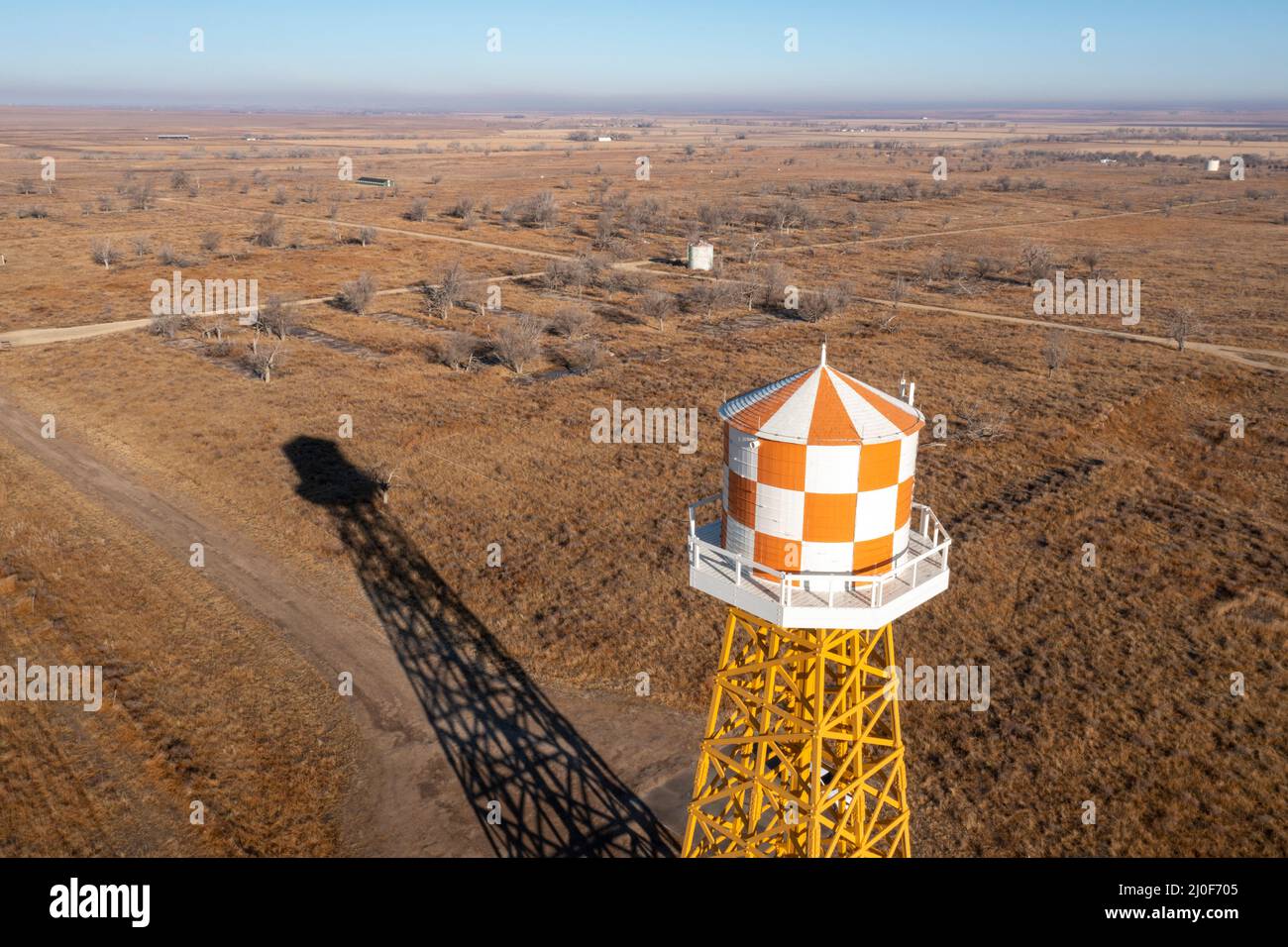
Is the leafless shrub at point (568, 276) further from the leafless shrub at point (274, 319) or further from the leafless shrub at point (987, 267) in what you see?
the leafless shrub at point (987, 267)

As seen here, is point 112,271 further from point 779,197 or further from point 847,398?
point 779,197

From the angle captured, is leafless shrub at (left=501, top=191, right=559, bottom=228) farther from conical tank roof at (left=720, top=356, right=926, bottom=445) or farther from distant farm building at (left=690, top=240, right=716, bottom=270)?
conical tank roof at (left=720, top=356, right=926, bottom=445)

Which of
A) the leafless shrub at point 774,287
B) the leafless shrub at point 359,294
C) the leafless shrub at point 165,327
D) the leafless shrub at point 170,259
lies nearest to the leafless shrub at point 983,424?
the leafless shrub at point 774,287

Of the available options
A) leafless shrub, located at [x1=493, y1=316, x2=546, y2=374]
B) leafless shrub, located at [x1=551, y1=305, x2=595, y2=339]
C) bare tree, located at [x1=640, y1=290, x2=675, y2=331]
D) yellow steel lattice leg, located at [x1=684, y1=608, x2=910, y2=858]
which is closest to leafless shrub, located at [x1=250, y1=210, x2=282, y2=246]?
leafless shrub, located at [x1=551, y1=305, x2=595, y2=339]

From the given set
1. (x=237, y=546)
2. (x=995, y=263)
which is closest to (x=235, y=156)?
(x=995, y=263)

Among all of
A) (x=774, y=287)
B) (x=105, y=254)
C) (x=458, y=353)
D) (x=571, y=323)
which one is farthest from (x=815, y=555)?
(x=105, y=254)

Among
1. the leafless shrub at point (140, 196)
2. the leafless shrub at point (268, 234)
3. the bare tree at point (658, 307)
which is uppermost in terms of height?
the leafless shrub at point (140, 196)
